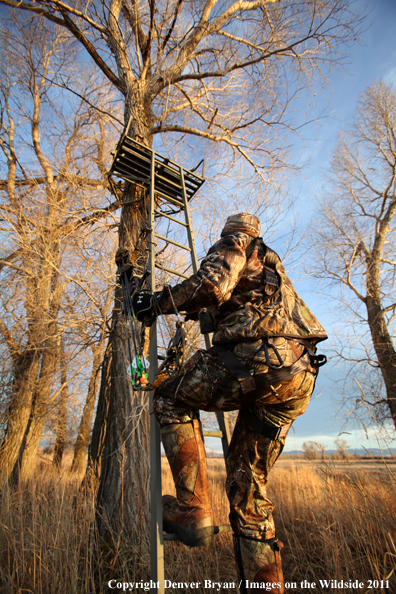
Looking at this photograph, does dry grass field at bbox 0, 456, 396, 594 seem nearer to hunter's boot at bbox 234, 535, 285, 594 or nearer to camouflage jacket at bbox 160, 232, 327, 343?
hunter's boot at bbox 234, 535, 285, 594

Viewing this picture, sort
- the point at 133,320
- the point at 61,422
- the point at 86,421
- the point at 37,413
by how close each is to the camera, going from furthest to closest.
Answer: the point at 61,422 < the point at 86,421 < the point at 37,413 < the point at 133,320

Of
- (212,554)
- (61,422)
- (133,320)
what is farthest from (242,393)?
(61,422)

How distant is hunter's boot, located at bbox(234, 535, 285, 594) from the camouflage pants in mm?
45

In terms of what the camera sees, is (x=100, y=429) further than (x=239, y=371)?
Yes

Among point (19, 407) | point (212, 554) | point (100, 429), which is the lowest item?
point (212, 554)

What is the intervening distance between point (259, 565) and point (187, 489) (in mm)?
508

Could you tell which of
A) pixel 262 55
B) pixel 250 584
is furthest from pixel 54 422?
pixel 262 55

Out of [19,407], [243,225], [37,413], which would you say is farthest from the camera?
[37,413]

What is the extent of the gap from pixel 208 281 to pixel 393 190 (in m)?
13.2

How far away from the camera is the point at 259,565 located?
1.66 metres

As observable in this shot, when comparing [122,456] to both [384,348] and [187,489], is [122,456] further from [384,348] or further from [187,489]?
Result: [384,348]

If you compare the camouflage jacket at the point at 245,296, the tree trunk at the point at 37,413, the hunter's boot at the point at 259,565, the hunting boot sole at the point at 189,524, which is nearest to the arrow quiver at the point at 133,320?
the camouflage jacket at the point at 245,296

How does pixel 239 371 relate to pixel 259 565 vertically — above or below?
above

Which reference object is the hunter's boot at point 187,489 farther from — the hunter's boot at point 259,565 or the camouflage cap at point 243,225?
the camouflage cap at point 243,225
